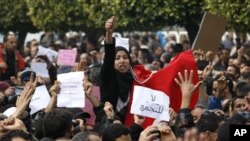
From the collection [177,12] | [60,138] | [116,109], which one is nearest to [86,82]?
[116,109]

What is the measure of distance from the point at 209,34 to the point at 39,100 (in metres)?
5.92

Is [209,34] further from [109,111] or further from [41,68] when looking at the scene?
[109,111]

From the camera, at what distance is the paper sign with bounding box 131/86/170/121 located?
11.5m

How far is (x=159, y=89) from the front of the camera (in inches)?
507

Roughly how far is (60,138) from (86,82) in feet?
9.25

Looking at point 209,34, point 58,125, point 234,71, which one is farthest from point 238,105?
point 209,34

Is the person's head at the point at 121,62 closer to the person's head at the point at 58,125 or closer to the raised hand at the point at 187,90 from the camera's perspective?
the raised hand at the point at 187,90

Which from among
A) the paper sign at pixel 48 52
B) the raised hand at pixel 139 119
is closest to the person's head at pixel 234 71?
the paper sign at pixel 48 52

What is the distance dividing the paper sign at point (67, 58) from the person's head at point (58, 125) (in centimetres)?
878

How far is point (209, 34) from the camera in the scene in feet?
59.8

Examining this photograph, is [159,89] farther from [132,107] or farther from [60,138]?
[60,138]

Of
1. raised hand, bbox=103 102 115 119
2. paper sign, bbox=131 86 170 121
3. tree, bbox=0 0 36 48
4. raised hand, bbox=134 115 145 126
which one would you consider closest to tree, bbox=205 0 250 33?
paper sign, bbox=131 86 170 121

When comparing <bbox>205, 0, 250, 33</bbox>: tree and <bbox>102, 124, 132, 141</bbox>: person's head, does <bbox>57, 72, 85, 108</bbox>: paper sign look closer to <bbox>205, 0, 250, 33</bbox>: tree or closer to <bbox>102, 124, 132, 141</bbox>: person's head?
<bbox>102, 124, 132, 141</bbox>: person's head

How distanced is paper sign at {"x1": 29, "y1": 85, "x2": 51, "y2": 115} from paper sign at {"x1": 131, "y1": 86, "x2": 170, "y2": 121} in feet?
4.57
